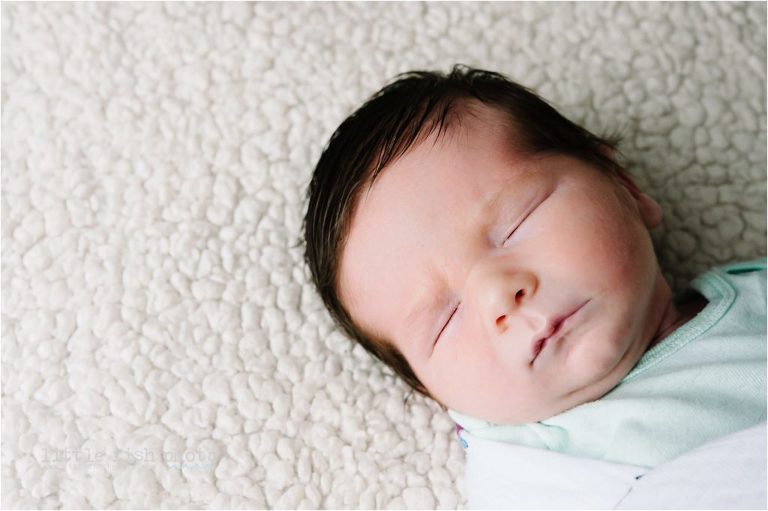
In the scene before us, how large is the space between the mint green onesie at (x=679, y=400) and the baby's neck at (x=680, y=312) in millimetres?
32

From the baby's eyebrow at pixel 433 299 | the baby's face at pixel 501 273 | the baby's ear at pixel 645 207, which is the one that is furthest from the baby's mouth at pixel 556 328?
the baby's ear at pixel 645 207

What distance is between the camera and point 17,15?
4.29 ft

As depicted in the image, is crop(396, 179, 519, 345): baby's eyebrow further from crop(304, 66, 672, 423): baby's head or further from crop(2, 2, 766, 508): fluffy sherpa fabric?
crop(2, 2, 766, 508): fluffy sherpa fabric

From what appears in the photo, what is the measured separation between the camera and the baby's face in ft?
2.88

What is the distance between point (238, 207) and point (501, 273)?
1.51ft

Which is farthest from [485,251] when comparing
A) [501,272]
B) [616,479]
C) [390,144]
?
[616,479]

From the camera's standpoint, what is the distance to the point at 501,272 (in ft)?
2.89

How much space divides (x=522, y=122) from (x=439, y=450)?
0.43 m

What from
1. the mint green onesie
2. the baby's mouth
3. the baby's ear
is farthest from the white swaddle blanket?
the baby's ear

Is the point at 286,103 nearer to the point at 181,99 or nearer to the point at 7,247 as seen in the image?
the point at 181,99

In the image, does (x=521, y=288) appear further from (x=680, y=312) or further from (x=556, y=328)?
(x=680, y=312)

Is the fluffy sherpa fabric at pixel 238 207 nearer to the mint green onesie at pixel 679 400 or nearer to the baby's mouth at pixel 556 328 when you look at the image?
the mint green onesie at pixel 679 400

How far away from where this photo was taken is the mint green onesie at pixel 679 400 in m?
0.91

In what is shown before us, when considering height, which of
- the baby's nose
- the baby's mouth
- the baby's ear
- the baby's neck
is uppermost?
the baby's ear
